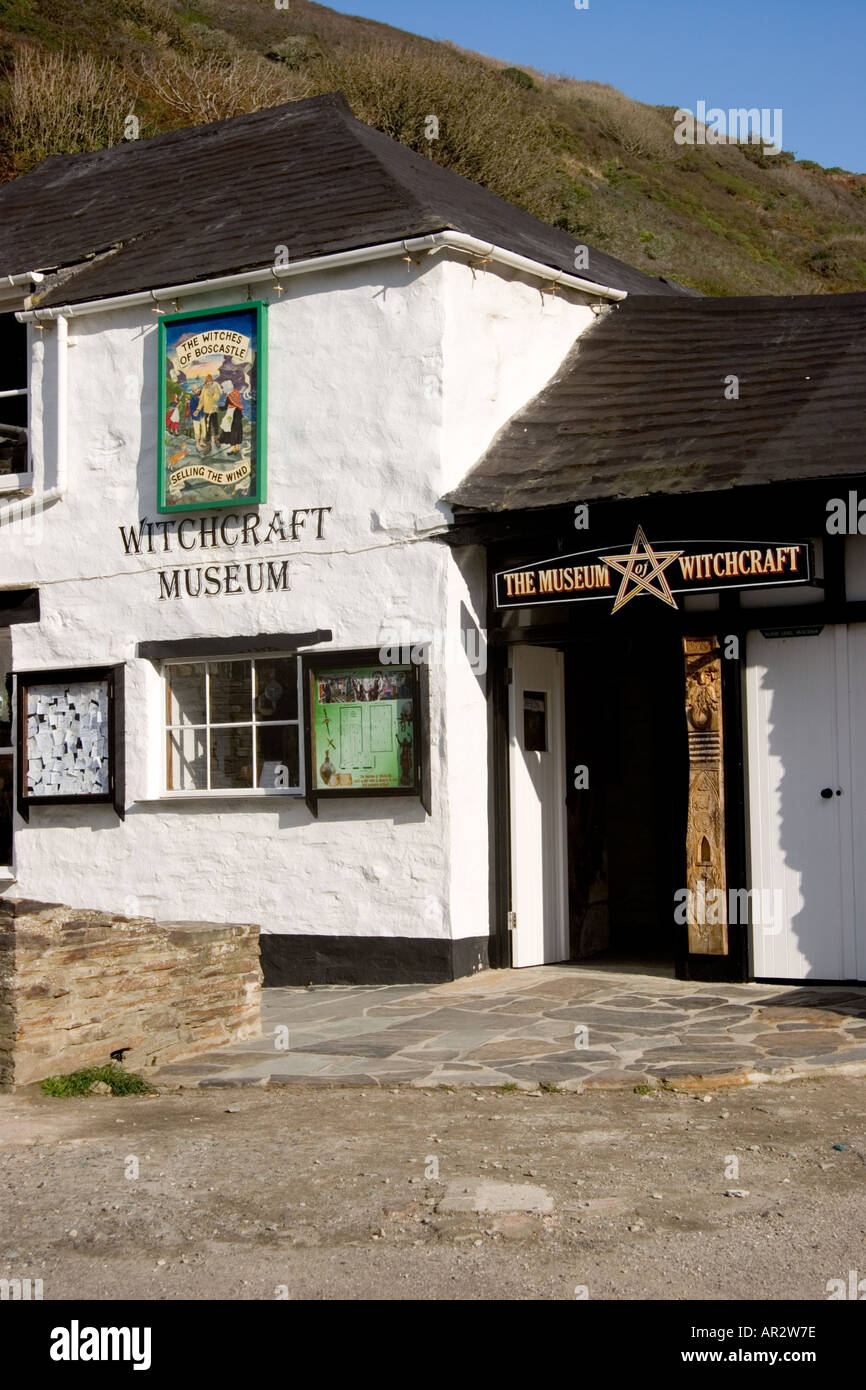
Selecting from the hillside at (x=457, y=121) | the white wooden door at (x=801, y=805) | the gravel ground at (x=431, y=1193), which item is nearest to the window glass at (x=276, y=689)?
the white wooden door at (x=801, y=805)

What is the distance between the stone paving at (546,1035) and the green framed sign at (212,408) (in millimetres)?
4039

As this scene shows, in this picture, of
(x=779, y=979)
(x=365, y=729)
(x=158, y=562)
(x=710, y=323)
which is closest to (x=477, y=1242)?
(x=779, y=979)

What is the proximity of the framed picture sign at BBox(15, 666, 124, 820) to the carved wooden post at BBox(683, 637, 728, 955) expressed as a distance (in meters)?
4.79

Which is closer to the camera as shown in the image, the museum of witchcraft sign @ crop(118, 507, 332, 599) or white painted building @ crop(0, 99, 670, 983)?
white painted building @ crop(0, 99, 670, 983)

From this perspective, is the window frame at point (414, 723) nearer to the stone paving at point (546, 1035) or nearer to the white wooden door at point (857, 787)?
the stone paving at point (546, 1035)

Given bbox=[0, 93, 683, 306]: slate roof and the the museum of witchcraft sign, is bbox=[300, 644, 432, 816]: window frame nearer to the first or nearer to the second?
the the museum of witchcraft sign

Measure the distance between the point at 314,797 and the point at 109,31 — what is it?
34.8m

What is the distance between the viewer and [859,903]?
992cm

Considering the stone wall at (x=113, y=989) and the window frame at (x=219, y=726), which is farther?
the window frame at (x=219, y=726)

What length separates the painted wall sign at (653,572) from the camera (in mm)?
9719

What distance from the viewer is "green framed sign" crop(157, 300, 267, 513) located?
11.7 metres

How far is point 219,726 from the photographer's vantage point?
39.7 ft

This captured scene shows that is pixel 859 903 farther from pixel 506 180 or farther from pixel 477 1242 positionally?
pixel 506 180

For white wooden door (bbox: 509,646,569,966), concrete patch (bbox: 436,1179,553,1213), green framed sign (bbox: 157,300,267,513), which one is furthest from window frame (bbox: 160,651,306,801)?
concrete patch (bbox: 436,1179,553,1213)
